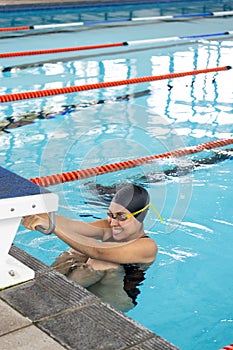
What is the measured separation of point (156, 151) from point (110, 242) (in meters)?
2.19

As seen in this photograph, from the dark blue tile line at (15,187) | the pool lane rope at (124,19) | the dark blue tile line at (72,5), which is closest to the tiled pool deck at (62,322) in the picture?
the dark blue tile line at (15,187)

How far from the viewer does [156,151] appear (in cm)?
515

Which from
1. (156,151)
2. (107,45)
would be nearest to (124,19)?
(107,45)

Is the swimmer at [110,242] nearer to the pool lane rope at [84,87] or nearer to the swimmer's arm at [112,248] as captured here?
the swimmer's arm at [112,248]

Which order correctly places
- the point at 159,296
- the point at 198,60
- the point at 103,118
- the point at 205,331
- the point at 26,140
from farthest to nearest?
the point at 198,60
the point at 103,118
the point at 26,140
the point at 159,296
the point at 205,331

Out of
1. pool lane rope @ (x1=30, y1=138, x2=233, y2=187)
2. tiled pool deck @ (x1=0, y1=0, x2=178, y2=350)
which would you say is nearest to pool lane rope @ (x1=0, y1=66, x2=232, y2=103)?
pool lane rope @ (x1=30, y1=138, x2=233, y2=187)

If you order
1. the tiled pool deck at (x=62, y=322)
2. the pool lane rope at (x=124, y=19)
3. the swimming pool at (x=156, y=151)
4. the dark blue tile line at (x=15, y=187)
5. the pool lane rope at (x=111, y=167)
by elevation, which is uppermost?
the dark blue tile line at (x=15, y=187)

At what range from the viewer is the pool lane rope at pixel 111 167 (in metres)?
4.35

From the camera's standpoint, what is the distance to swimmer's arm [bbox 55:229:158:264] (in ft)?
9.48

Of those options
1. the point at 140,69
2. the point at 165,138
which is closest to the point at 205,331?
the point at 165,138

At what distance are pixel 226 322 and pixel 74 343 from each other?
111 centimetres

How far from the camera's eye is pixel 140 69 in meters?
7.90

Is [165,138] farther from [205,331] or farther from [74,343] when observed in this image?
[74,343]

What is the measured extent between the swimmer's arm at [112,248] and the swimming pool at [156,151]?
252 millimetres
